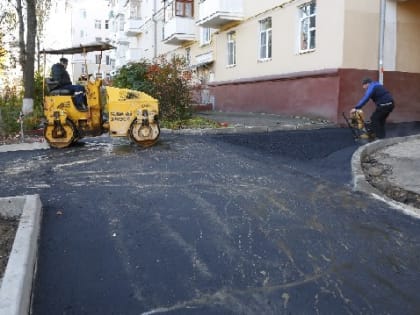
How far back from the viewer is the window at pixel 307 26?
1477 cm

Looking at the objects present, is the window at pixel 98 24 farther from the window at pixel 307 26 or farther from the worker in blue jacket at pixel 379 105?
the worker in blue jacket at pixel 379 105

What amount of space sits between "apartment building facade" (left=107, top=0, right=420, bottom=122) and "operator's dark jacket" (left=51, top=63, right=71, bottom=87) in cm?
745

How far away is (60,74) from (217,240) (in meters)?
6.93

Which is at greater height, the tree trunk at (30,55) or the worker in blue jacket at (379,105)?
the tree trunk at (30,55)

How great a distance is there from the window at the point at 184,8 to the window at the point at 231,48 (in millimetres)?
6079

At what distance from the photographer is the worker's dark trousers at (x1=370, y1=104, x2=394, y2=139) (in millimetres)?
11258

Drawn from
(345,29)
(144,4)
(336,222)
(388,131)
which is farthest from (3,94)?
(144,4)

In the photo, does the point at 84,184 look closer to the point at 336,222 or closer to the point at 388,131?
the point at 336,222

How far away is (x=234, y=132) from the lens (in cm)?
1213

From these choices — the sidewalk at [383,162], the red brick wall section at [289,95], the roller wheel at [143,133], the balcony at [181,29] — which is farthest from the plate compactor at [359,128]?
the balcony at [181,29]

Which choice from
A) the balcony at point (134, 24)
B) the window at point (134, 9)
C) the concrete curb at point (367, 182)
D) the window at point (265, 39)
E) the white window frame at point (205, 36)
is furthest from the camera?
the window at point (134, 9)

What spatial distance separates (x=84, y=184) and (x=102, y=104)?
12.6 feet

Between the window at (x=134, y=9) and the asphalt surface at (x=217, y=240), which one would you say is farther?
the window at (x=134, y=9)

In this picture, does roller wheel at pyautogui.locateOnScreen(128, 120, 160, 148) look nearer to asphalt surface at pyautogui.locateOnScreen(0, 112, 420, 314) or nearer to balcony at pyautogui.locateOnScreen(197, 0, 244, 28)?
asphalt surface at pyautogui.locateOnScreen(0, 112, 420, 314)
